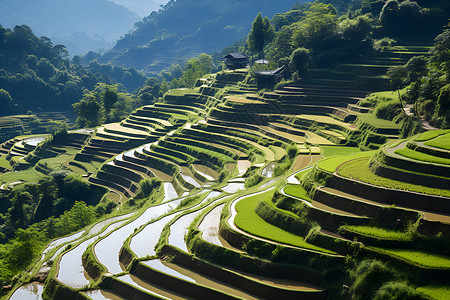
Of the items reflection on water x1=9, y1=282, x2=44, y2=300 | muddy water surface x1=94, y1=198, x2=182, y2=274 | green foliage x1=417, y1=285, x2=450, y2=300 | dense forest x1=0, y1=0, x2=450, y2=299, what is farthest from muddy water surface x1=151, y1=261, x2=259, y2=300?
reflection on water x1=9, y1=282, x2=44, y2=300

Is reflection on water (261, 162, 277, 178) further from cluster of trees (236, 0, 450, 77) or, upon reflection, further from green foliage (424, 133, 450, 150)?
cluster of trees (236, 0, 450, 77)

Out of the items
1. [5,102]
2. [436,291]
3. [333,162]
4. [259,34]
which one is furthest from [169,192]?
[5,102]

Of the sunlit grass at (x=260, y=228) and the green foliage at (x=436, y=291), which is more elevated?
the sunlit grass at (x=260, y=228)

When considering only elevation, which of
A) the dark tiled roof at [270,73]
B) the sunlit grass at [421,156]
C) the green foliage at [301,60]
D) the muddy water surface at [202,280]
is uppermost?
the green foliage at [301,60]

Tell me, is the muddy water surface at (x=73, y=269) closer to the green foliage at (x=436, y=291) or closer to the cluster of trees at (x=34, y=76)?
the green foliage at (x=436, y=291)

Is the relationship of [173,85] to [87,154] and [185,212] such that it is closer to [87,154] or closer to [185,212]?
[87,154]

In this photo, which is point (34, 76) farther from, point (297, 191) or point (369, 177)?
point (369, 177)

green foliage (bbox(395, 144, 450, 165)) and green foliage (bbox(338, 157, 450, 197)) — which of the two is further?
green foliage (bbox(395, 144, 450, 165))

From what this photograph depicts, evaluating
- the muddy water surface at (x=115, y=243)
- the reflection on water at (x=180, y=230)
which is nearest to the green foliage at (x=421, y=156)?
the reflection on water at (x=180, y=230)
